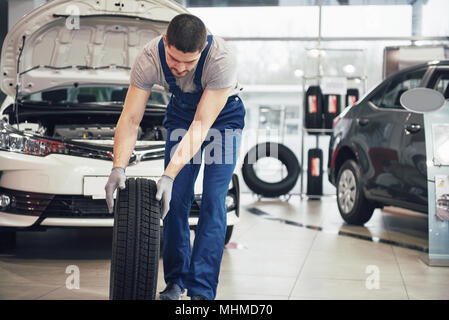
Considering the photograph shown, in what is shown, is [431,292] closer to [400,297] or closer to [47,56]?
[400,297]

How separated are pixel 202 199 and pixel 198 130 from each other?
1.45 feet

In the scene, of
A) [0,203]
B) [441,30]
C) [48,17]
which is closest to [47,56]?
[48,17]

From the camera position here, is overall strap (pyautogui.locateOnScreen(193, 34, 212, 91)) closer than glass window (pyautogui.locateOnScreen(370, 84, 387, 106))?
Yes

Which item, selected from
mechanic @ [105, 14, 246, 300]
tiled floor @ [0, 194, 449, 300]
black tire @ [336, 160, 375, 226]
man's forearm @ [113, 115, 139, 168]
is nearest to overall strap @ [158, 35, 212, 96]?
mechanic @ [105, 14, 246, 300]

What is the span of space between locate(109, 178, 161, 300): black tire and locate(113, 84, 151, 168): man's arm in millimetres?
192

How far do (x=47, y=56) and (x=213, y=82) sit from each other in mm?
2370

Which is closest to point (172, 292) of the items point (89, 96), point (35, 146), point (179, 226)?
point (179, 226)

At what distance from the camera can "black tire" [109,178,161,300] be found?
242cm

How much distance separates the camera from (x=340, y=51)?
31.4ft

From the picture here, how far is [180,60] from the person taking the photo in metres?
2.43

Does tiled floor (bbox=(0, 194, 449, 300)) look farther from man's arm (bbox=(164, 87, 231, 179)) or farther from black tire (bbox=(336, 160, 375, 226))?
man's arm (bbox=(164, 87, 231, 179))

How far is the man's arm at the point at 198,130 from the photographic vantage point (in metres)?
2.50

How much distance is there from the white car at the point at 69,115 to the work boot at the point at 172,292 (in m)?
0.96

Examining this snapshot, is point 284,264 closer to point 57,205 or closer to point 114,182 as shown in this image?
point 57,205
